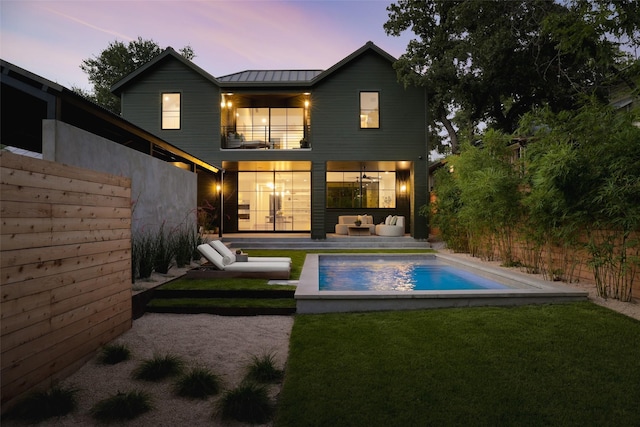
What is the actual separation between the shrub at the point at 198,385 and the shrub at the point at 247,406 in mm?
178

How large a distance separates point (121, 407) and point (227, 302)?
8.77 feet

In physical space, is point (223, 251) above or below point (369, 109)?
below

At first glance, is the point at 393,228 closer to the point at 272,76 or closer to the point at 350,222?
the point at 350,222

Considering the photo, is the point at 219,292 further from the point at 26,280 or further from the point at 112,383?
the point at 26,280

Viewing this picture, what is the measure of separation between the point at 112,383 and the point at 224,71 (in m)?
51.4

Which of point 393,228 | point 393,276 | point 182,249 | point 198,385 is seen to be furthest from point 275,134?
point 198,385

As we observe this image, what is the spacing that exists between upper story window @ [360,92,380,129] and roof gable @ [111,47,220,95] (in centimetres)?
523

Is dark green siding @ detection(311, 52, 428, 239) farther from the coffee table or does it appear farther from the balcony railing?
the balcony railing

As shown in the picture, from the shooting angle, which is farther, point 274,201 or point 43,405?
point 274,201

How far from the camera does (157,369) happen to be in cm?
289

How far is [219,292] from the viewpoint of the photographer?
17.3ft

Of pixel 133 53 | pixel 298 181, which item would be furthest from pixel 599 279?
pixel 133 53

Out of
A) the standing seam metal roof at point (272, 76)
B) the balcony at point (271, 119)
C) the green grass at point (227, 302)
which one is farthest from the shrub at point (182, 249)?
the standing seam metal roof at point (272, 76)

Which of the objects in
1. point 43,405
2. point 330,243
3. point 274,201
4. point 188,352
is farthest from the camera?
point 274,201
